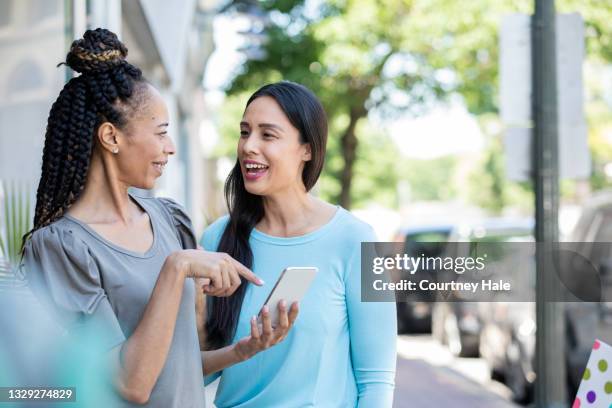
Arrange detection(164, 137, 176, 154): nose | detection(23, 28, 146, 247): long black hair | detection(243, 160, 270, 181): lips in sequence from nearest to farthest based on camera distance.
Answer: detection(23, 28, 146, 247): long black hair
detection(164, 137, 176, 154): nose
detection(243, 160, 270, 181): lips

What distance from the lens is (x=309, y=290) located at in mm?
2375

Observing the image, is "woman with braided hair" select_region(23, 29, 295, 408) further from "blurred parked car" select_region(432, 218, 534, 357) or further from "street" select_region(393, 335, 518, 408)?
"blurred parked car" select_region(432, 218, 534, 357)

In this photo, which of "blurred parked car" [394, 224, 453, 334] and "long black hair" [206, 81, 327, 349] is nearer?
"long black hair" [206, 81, 327, 349]

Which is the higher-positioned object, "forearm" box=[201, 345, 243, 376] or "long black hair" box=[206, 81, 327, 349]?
"long black hair" box=[206, 81, 327, 349]

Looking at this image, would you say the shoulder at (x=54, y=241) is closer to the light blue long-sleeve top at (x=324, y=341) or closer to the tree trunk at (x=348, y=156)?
the light blue long-sleeve top at (x=324, y=341)

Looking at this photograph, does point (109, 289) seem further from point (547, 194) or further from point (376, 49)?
point (376, 49)

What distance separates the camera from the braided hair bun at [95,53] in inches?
76.6

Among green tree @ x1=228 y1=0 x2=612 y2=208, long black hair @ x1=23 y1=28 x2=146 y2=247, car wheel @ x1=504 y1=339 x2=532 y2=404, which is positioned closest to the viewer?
long black hair @ x1=23 y1=28 x2=146 y2=247

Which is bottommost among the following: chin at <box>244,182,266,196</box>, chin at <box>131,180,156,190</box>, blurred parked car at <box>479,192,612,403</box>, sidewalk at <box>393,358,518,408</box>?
sidewalk at <box>393,358,518,408</box>

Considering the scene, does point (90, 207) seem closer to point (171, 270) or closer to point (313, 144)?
point (171, 270)

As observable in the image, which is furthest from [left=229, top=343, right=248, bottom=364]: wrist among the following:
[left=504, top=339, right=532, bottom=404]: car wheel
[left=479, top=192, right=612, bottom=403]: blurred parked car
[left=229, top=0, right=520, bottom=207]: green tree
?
[left=229, top=0, right=520, bottom=207]: green tree

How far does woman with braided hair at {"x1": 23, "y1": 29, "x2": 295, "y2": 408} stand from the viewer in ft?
5.90

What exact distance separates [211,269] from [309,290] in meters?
0.59

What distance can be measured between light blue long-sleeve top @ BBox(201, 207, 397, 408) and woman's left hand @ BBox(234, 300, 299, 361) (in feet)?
0.56
